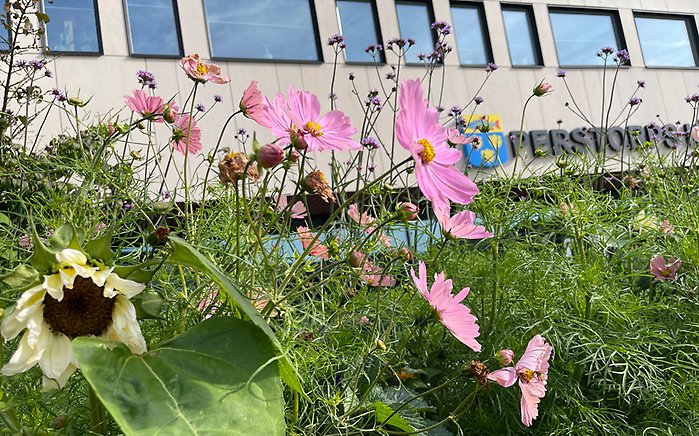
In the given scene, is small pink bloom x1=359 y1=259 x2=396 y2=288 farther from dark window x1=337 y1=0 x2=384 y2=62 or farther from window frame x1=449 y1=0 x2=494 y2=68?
window frame x1=449 y1=0 x2=494 y2=68

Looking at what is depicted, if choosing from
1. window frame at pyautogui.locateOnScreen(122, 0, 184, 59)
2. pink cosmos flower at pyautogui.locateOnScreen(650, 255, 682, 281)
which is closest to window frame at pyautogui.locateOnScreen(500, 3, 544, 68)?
window frame at pyautogui.locateOnScreen(122, 0, 184, 59)

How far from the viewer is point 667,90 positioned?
23.4 ft

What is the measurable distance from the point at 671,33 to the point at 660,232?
7.45 m

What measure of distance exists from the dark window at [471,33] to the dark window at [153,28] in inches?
94.1

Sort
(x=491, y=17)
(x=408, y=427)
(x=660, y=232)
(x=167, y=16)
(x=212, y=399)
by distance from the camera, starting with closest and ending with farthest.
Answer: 1. (x=212, y=399)
2. (x=408, y=427)
3. (x=660, y=232)
4. (x=167, y=16)
5. (x=491, y=17)

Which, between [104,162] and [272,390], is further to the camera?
[104,162]

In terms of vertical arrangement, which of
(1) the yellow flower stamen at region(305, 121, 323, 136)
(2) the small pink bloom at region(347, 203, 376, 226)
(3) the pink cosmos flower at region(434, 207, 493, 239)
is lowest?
(3) the pink cosmos flower at region(434, 207, 493, 239)

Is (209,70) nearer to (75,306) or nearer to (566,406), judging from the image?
(75,306)

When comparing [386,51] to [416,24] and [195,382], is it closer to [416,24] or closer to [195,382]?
[416,24]

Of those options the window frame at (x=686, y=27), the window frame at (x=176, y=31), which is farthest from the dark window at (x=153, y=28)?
the window frame at (x=686, y=27)

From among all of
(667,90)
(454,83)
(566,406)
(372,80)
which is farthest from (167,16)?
(566,406)

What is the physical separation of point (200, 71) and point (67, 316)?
11.7 inches

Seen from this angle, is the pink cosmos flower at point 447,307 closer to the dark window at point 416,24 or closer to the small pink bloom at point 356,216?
the small pink bloom at point 356,216

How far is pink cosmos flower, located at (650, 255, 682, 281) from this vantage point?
0.82m
